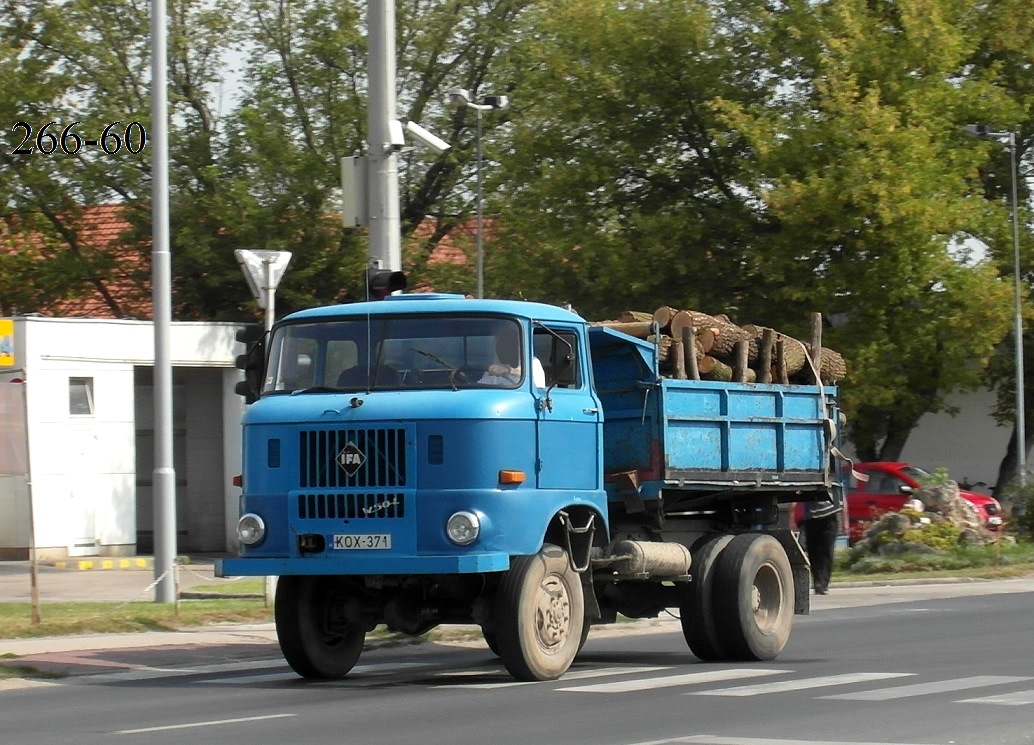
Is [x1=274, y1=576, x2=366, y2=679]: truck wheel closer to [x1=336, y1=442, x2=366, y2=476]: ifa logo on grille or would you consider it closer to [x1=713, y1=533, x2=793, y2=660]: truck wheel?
[x1=336, y1=442, x2=366, y2=476]: ifa logo on grille

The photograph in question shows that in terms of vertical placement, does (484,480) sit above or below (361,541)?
above

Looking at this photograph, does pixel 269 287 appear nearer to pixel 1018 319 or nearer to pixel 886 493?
pixel 886 493

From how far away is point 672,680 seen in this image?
42.8ft

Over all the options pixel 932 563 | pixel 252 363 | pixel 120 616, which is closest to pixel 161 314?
pixel 120 616

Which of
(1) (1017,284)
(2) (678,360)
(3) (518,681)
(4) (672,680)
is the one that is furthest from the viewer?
(1) (1017,284)

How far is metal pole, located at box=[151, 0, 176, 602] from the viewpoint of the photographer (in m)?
20.4

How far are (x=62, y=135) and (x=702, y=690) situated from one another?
96.0 ft

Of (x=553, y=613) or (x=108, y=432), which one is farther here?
(x=108, y=432)

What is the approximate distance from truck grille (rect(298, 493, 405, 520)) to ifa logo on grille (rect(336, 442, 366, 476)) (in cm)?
18

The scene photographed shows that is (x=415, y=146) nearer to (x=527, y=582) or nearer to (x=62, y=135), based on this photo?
(x=62, y=135)

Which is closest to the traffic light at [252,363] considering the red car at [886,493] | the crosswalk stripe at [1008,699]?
the crosswalk stripe at [1008,699]

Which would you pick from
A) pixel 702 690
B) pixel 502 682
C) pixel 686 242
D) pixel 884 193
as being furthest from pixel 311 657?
pixel 686 242

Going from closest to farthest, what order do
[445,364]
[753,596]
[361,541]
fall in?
[361,541]
[445,364]
[753,596]

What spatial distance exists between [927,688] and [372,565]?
12.6 ft
